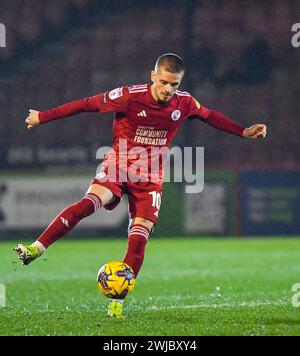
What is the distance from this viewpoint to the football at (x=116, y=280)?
5484 millimetres

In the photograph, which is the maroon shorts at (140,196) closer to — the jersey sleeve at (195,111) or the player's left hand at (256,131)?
the jersey sleeve at (195,111)

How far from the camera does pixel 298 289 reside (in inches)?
299

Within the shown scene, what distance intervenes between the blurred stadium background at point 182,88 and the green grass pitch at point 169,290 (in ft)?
2.13

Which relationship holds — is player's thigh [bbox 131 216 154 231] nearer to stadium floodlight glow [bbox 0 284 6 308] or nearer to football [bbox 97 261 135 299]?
football [bbox 97 261 135 299]

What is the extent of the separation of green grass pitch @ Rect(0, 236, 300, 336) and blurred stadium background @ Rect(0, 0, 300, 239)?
648 mm

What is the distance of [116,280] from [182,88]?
10204 millimetres

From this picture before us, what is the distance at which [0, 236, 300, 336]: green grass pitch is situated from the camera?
17.1 ft

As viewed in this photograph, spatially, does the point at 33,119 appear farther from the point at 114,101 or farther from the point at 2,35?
the point at 2,35

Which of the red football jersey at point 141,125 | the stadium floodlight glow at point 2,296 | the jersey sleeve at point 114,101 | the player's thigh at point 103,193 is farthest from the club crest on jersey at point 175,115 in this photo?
the stadium floodlight glow at point 2,296

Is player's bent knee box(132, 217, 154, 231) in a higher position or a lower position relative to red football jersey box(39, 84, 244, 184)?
lower

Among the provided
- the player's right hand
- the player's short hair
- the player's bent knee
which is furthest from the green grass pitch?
the player's short hair

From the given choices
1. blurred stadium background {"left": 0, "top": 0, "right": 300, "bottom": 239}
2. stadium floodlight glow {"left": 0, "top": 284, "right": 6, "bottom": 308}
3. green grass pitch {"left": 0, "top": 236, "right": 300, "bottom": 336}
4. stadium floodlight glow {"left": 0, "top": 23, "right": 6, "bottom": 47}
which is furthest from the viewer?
stadium floodlight glow {"left": 0, "top": 23, "right": 6, "bottom": 47}

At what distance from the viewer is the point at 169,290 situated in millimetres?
8062
